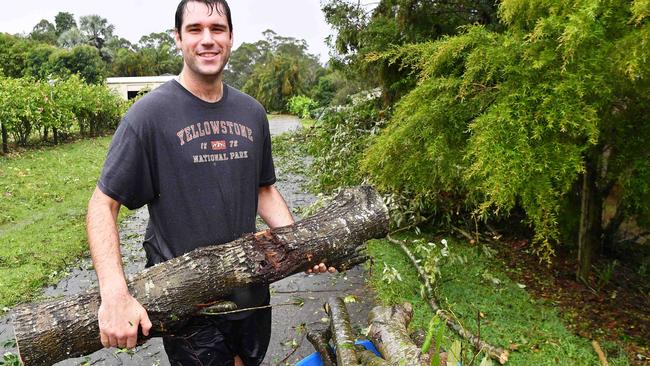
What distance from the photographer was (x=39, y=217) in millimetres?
6574

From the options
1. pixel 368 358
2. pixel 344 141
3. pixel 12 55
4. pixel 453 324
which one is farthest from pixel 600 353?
pixel 12 55

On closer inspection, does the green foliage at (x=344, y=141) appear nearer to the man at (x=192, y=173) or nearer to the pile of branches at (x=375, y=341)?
the pile of branches at (x=375, y=341)

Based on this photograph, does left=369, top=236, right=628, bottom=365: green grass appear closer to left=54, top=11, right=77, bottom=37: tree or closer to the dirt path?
the dirt path

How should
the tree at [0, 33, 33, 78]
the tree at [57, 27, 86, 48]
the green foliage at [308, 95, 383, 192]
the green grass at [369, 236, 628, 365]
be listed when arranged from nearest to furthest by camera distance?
1. the green grass at [369, 236, 628, 365]
2. the green foliage at [308, 95, 383, 192]
3. the tree at [0, 33, 33, 78]
4. the tree at [57, 27, 86, 48]

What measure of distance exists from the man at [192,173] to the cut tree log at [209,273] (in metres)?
0.11

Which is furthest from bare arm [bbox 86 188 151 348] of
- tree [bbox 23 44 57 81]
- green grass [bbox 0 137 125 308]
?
tree [bbox 23 44 57 81]

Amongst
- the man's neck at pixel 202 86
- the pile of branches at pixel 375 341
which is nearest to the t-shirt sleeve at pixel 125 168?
the man's neck at pixel 202 86

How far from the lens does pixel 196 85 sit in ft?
6.36

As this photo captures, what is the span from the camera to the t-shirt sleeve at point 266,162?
2240 millimetres

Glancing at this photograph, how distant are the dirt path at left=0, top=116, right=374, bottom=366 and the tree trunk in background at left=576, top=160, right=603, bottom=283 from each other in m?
1.88

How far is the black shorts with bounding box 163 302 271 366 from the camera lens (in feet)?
6.60

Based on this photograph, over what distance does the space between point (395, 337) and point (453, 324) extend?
4.20 feet

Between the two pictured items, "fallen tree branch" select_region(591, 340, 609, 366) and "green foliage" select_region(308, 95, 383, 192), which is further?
"green foliage" select_region(308, 95, 383, 192)

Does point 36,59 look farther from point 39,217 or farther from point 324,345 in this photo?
point 324,345
